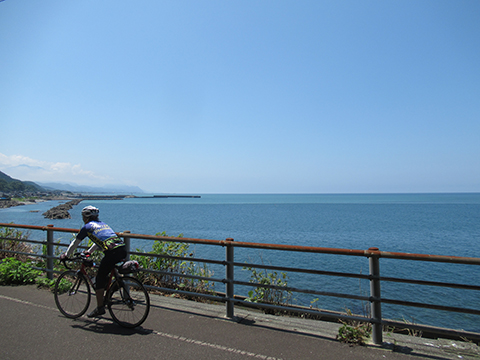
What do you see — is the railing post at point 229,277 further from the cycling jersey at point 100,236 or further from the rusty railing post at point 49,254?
the rusty railing post at point 49,254

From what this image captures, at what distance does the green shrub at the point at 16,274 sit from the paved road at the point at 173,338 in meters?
1.87

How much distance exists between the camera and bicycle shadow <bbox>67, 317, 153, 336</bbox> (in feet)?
17.0

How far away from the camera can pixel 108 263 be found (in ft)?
17.7

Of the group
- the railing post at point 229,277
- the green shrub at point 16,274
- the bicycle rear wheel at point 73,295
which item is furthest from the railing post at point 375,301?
the green shrub at point 16,274

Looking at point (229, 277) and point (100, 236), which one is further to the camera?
point (229, 277)

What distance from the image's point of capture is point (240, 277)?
15508 millimetres

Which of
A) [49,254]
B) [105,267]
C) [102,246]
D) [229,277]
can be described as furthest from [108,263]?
[49,254]

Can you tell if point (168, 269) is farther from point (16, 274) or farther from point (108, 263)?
point (16, 274)

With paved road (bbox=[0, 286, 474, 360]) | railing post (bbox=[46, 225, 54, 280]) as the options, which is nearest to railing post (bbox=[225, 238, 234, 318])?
paved road (bbox=[0, 286, 474, 360])

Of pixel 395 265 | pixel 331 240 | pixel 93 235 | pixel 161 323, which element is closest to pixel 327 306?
pixel 161 323

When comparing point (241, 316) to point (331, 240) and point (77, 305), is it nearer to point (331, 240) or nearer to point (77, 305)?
point (77, 305)

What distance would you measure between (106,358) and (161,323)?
1.28 meters

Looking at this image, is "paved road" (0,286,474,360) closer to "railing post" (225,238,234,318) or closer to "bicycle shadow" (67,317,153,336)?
"bicycle shadow" (67,317,153,336)

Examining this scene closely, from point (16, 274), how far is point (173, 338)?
5315 millimetres
